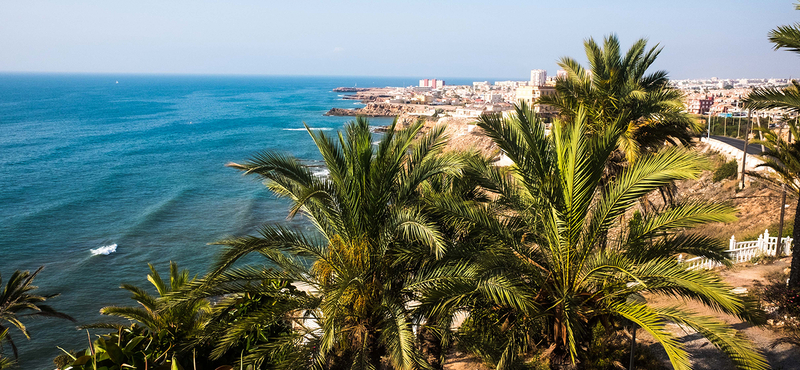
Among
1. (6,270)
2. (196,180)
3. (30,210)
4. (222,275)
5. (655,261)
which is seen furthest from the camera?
(196,180)

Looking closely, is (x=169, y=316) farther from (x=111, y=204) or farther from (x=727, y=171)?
(x=111, y=204)

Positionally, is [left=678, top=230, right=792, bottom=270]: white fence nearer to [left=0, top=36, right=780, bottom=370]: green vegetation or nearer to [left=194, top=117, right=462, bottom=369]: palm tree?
[left=0, top=36, right=780, bottom=370]: green vegetation

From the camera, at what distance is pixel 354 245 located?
6.59m

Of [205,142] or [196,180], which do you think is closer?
[196,180]

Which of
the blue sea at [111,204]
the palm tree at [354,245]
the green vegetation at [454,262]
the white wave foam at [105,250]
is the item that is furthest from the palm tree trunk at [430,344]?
the white wave foam at [105,250]

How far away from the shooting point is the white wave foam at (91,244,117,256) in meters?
25.7

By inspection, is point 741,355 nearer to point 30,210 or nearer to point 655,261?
point 655,261

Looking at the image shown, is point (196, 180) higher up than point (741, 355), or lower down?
lower down

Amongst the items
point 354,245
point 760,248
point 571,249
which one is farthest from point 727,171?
point 354,245

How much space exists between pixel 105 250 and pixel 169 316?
20.6 m

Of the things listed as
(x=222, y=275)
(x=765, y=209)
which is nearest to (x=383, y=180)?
(x=222, y=275)

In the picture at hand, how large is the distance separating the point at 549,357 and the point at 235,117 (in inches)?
3693

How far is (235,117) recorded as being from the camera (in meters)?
93.2

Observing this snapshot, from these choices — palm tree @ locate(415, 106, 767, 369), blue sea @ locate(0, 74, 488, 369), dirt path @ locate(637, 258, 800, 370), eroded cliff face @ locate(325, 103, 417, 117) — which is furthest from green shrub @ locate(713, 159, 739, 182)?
eroded cliff face @ locate(325, 103, 417, 117)
